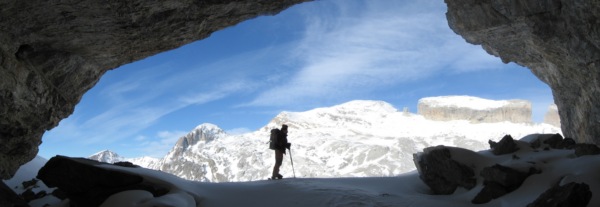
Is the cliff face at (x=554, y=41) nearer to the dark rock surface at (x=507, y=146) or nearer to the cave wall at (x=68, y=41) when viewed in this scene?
the dark rock surface at (x=507, y=146)

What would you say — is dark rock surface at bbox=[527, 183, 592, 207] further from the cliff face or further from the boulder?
the cliff face

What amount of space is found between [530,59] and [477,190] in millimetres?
11704

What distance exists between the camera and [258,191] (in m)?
13.0

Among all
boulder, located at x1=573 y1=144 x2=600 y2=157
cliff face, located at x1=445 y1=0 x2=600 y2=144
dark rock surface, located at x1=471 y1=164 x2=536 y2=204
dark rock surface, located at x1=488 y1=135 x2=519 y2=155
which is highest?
cliff face, located at x1=445 y1=0 x2=600 y2=144

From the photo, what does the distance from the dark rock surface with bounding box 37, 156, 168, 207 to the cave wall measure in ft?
17.8

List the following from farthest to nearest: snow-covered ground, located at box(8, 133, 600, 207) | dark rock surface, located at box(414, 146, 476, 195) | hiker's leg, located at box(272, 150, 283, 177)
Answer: hiker's leg, located at box(272, 150, 283, 177), dark rock surface, located at box(414, 146, 476, 195), snow-covered ground, located at box(8, 133, 600, 207)

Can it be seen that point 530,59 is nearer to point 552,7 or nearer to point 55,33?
point 552,7

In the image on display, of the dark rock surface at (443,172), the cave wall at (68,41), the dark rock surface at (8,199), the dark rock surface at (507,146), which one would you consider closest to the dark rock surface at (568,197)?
the dark rock surface at (443,172)

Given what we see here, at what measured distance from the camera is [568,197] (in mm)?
8781

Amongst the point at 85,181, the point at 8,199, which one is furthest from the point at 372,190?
the point at 8,199

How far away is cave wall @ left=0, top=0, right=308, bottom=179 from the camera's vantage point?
1414 centimetres

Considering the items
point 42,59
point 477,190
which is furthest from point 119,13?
point 477,190

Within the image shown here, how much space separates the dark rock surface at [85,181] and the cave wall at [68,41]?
5.43 m

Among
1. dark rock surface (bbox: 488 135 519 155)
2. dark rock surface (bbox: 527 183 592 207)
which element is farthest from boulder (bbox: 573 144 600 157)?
dark rock surface (bbox: 527 183 592 207)
